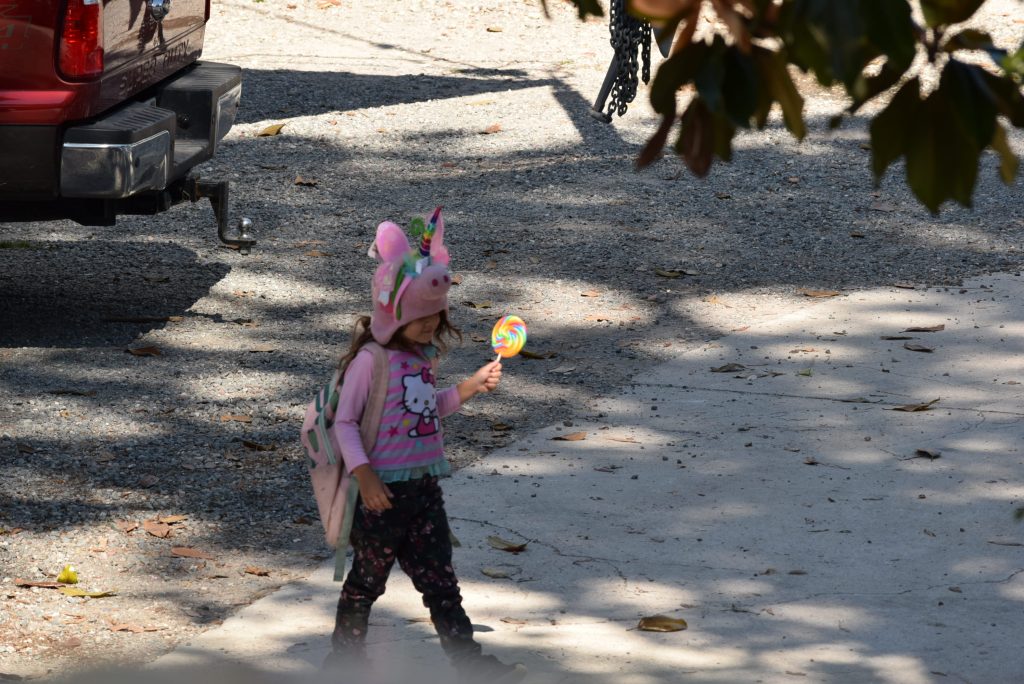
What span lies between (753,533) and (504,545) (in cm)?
84

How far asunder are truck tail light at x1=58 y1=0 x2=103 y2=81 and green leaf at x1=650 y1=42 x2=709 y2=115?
456 cm

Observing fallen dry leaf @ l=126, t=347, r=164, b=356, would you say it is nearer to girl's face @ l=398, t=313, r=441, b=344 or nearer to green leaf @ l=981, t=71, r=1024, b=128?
girl's face @ l=398, t=313, r=441, b=344

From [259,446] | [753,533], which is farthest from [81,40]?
[753,533]

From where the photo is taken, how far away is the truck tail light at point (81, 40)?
5.89 metres

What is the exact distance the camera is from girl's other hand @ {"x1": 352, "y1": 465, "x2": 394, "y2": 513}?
3.62 metres

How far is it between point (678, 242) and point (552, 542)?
3959 millimetres

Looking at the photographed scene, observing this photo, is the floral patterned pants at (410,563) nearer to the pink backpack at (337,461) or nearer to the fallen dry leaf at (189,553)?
the pink backpack at (337,461)

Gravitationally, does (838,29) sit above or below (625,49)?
above

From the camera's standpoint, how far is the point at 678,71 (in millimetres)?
1855

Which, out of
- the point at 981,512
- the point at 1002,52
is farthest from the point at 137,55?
the point at 1002,52

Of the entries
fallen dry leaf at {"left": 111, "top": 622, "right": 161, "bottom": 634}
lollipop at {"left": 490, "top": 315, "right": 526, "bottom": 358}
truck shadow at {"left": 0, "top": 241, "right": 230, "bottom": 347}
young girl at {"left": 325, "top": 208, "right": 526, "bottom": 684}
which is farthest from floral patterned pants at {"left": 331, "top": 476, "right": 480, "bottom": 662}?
truck shadow at {"left": 0, "top": 241, "right": 230, "bottom": 347}

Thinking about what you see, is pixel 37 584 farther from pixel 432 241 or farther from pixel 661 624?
pixel 661 624

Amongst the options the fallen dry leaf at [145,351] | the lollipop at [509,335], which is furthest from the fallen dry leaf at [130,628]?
the fallen dry leaf at [145,351]

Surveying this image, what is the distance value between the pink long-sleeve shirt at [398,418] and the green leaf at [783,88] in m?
2.04
